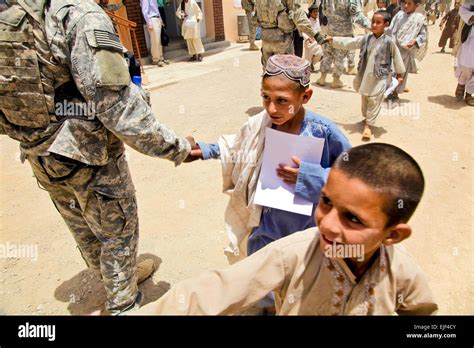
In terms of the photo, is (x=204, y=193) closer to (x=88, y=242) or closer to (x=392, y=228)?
(x=88, y=242)

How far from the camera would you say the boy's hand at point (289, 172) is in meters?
1.72

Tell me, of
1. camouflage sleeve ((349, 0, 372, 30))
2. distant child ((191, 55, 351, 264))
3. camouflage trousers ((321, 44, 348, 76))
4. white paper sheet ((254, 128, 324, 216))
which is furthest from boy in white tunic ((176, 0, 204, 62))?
white paper sheet ((254, 128, 324, 216))

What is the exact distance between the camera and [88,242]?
219 centimetres

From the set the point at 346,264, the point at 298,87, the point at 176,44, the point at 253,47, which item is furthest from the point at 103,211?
the point at 253,47

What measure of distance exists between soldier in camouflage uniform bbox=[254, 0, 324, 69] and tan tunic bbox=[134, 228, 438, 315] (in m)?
4.30

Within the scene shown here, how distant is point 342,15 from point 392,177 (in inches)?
279

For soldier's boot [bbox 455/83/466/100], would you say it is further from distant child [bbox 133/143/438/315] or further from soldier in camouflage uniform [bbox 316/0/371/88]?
distant child [bbox 133/143/438/315]

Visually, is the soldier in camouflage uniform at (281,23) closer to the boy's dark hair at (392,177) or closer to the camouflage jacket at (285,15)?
the camouflage jacket at (285,15)

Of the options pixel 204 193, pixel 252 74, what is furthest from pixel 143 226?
pixel 252 74

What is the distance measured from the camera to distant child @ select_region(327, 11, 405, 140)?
14.5 ft

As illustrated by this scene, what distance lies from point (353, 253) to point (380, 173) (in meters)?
0.27

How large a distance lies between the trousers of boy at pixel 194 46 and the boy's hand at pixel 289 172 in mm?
8601

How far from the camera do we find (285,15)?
16.5 feet

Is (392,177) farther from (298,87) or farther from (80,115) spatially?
(80,115)
